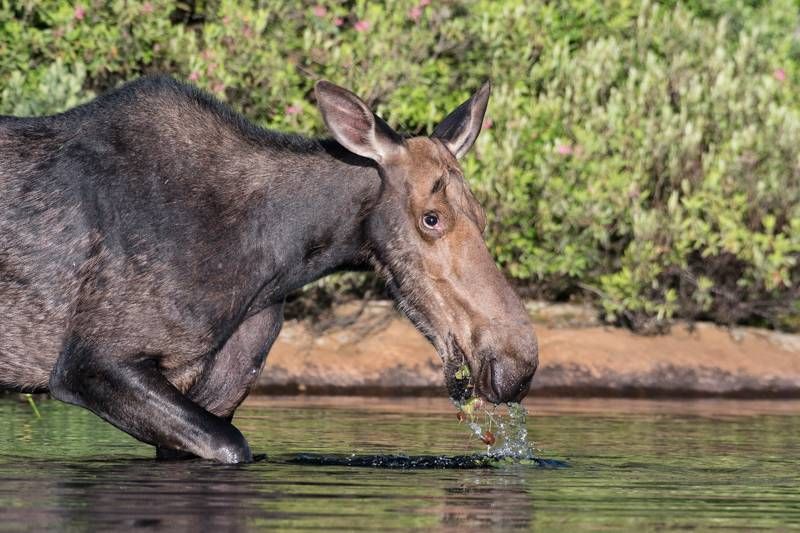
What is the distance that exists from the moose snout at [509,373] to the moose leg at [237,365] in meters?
1.50

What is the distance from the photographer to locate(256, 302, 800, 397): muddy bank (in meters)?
15.0

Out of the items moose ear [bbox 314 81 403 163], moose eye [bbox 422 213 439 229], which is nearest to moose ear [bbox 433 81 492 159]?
moose ear [bbox 314 81 403 163]

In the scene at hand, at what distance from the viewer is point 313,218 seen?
364 inches

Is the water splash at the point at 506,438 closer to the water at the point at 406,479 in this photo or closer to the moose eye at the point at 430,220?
the water at the point at 406,479

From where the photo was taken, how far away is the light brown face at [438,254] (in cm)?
862

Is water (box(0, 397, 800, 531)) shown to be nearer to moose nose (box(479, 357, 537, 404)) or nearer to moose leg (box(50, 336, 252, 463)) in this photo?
moose leg (box(50, 336, 252, 463))

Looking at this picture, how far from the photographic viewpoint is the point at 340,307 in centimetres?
1574

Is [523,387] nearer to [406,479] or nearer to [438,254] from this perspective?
[406,479]

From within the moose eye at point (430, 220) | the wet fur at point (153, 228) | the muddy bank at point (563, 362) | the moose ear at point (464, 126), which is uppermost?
the moose ear at point (464, 126)

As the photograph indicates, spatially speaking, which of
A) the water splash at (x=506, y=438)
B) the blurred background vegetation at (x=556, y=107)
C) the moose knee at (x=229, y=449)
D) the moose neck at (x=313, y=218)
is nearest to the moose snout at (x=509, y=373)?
the water splash at (x=506, y=438)

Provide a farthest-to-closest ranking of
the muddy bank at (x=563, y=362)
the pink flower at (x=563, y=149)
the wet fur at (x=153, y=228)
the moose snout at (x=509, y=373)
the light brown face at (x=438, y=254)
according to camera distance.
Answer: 1. the muddy bank at (x=563, y=362)
2. the pink flower at (x=563, y=149)
3. the wet fur at (x=153, y=228)
4. the light brown face at (x=438, y=254)
5. the moose snout at (x=509, y=373)

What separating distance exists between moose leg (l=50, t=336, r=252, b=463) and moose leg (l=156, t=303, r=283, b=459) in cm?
61

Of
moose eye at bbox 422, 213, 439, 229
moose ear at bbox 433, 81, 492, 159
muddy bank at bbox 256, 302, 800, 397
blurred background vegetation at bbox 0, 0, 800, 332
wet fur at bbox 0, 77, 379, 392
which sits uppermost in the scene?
moose ear at bbox 433, 81, 492, 159

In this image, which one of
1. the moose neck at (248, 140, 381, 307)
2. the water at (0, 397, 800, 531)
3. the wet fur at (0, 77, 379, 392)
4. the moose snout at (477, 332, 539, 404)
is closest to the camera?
the water at (0, 397, 800, 531)
